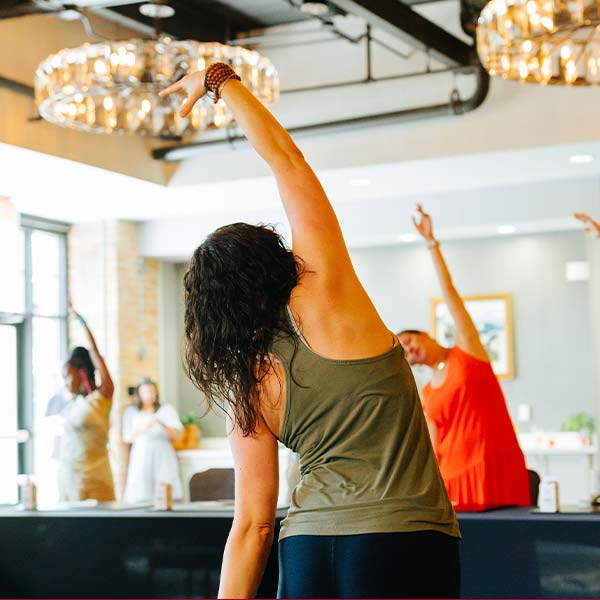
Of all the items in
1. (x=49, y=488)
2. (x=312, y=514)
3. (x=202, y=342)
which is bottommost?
(x=49, y=488)

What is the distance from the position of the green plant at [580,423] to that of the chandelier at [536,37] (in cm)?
490

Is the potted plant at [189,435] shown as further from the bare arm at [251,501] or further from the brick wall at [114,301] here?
the bare arm at [251,501]

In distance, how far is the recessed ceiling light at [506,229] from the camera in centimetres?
886

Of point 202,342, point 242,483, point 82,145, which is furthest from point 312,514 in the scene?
point 82,145

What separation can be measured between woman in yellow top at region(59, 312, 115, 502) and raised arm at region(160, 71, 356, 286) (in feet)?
14.0

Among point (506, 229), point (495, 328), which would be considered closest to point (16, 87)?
point (506, 229)

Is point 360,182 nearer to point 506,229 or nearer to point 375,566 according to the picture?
point 506,229

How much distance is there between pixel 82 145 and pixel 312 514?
5.98 m

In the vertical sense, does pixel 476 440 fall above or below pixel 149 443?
above

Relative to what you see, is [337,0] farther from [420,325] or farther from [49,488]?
[49,488]

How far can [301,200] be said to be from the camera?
1768mm

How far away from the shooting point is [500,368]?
9.60 meters

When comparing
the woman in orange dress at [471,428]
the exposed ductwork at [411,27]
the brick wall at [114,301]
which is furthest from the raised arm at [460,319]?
the brick wall at [114,301]

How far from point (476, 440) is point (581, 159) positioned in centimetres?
324
